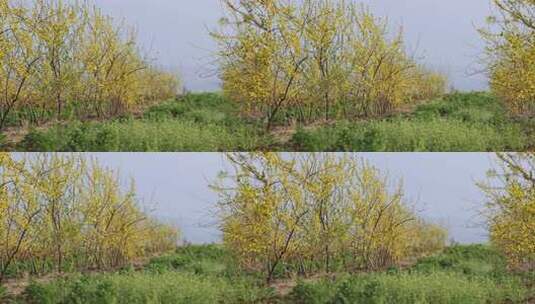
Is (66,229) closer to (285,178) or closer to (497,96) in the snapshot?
(285,178)

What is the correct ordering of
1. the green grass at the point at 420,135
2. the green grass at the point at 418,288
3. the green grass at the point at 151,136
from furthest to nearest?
1. the green grass at the point at 420,135
2. the green grass at the point at 151,136
3. the green grass at the point at 418,288

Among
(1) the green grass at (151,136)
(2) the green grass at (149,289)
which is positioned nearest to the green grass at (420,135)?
(1) the green grass at (151,136)

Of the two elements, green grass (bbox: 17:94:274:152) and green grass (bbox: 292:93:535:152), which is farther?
green grass (bbox: 292:93:535:152)

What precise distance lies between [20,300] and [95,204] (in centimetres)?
153

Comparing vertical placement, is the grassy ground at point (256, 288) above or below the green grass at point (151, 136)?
below

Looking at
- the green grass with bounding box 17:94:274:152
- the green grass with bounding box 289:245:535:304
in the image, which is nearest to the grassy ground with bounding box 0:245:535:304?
the green grass with bounding box 289:245:535:304

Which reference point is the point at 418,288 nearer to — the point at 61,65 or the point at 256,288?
the point at 256,288

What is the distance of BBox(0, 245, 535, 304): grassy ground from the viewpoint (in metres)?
8.01

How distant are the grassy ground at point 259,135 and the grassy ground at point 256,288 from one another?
160 cm

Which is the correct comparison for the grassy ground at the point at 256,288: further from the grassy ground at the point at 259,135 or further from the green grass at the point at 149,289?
the grassy ground at the point at 259,135

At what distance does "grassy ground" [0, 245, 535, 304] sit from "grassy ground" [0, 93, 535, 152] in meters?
1.60

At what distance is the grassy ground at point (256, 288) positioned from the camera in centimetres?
801

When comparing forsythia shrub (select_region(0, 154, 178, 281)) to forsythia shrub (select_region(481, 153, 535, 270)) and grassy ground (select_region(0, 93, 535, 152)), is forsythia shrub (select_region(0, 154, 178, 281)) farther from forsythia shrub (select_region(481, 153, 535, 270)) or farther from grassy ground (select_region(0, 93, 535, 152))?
forsythia shrub (select_region(481, 153, 535, 270))

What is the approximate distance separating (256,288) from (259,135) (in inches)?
75.8
